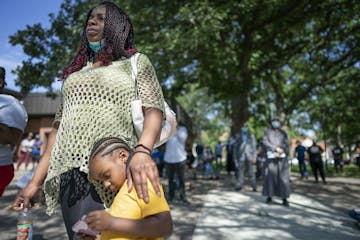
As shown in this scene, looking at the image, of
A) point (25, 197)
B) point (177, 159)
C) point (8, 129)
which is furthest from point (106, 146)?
point (177, 159)

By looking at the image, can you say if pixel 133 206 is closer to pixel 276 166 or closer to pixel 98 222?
pixel 98 222

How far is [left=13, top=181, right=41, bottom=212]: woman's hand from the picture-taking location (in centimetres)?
207

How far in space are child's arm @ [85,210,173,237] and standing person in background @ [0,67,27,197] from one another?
1.82m

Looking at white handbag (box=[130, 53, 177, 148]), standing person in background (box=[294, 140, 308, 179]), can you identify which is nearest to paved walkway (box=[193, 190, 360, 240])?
white handbag (box=[130, 53, 177, 148])

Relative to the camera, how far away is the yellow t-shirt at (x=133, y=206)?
1.45m

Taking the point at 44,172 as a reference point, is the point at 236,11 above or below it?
→ above

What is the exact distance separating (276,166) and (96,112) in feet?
21.6

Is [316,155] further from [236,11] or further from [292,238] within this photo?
[292,238]

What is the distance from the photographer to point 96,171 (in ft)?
5.31

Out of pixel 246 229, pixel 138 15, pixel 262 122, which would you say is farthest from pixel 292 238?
pixel 262 122

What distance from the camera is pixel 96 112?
72.4 inches

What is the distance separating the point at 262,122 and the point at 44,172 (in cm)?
2230

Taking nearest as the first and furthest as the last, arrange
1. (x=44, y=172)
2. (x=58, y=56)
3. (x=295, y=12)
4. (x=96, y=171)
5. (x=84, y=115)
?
(x=96, y=171), (x=84, y=115), (x=44, y=172), (x=295, y=12), (x=58, y=56)

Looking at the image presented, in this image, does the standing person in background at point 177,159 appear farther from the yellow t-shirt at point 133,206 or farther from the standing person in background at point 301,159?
the standing person in background at point 301,159
